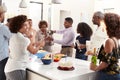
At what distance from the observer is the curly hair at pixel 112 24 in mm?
1656

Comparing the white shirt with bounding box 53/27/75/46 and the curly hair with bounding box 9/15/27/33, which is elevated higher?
the curly hair with bounding box 9/15/27/33

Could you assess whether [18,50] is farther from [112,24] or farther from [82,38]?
[82,38]

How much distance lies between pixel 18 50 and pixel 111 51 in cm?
92

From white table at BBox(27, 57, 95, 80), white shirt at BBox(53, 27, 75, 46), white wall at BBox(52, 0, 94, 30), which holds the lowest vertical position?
white table at BBox(27, 57, 95, 80)

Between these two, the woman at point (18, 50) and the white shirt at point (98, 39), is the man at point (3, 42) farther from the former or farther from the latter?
the white shirt at point (98, 39)

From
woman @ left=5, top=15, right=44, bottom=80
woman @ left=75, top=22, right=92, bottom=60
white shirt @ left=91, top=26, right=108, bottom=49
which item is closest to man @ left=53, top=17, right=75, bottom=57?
woman @ left=75, top=22, right=92, bottom=60

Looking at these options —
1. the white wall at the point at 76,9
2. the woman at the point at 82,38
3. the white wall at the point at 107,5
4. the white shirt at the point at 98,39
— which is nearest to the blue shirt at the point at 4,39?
the white shirt at the point at 98,39

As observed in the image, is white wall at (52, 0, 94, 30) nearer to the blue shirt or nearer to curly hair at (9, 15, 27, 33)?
the blue shirt

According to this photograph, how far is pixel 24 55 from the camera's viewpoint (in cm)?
187

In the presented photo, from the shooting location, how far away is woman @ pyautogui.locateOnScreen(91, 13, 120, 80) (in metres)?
1.65

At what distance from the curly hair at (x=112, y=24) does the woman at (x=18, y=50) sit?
30.6 inches

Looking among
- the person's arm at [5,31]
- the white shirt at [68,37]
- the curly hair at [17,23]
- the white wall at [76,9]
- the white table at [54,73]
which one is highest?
the white wall at [76,9]

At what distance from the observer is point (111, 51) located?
1656 millimetres

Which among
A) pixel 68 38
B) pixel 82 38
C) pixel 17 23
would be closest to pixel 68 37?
pixel 68 38
